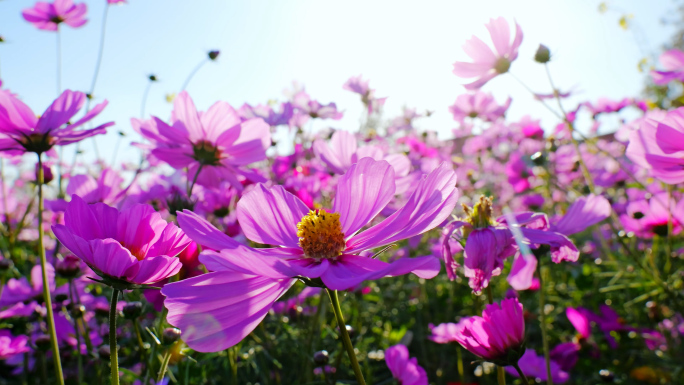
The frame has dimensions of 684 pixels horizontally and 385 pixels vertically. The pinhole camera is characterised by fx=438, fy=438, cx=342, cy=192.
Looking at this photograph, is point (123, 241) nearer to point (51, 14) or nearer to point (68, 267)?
point (68, 267)

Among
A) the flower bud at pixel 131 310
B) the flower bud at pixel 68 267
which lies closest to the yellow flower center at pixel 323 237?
the flower bud at pixel 131 310

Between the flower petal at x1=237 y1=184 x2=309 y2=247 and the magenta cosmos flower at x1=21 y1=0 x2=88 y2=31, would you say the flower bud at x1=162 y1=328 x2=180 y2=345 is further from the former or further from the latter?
the magenta cosmos flower at x1=21 y1=0 x2=88 y2=31

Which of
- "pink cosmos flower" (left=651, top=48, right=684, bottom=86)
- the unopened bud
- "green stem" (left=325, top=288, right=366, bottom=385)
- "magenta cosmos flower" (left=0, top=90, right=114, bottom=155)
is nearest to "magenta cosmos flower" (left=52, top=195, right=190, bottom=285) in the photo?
"green stem" (left=325, top=288, right=366, bottom=385)

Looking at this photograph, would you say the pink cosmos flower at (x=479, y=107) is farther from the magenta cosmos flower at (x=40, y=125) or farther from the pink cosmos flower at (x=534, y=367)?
the magenta cosmos flower at (x=40, y=125)

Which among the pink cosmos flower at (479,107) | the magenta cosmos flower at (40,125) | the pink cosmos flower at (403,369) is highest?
the magenta cosmos flower at (40,125)

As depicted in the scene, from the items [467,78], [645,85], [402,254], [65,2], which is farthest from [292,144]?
[645,85]

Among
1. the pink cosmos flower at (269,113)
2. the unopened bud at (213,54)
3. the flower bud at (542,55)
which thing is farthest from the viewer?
the unopened bud at (213,54)

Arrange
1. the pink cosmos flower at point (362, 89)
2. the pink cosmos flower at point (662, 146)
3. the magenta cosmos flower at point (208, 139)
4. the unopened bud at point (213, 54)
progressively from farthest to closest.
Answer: the pink cosmos flower at point (362, 89)
the unopened bud at point (213, 54)
the magenta cosmos flower at point (208, 139)
the pink cosmos flower at point (662, 146)
